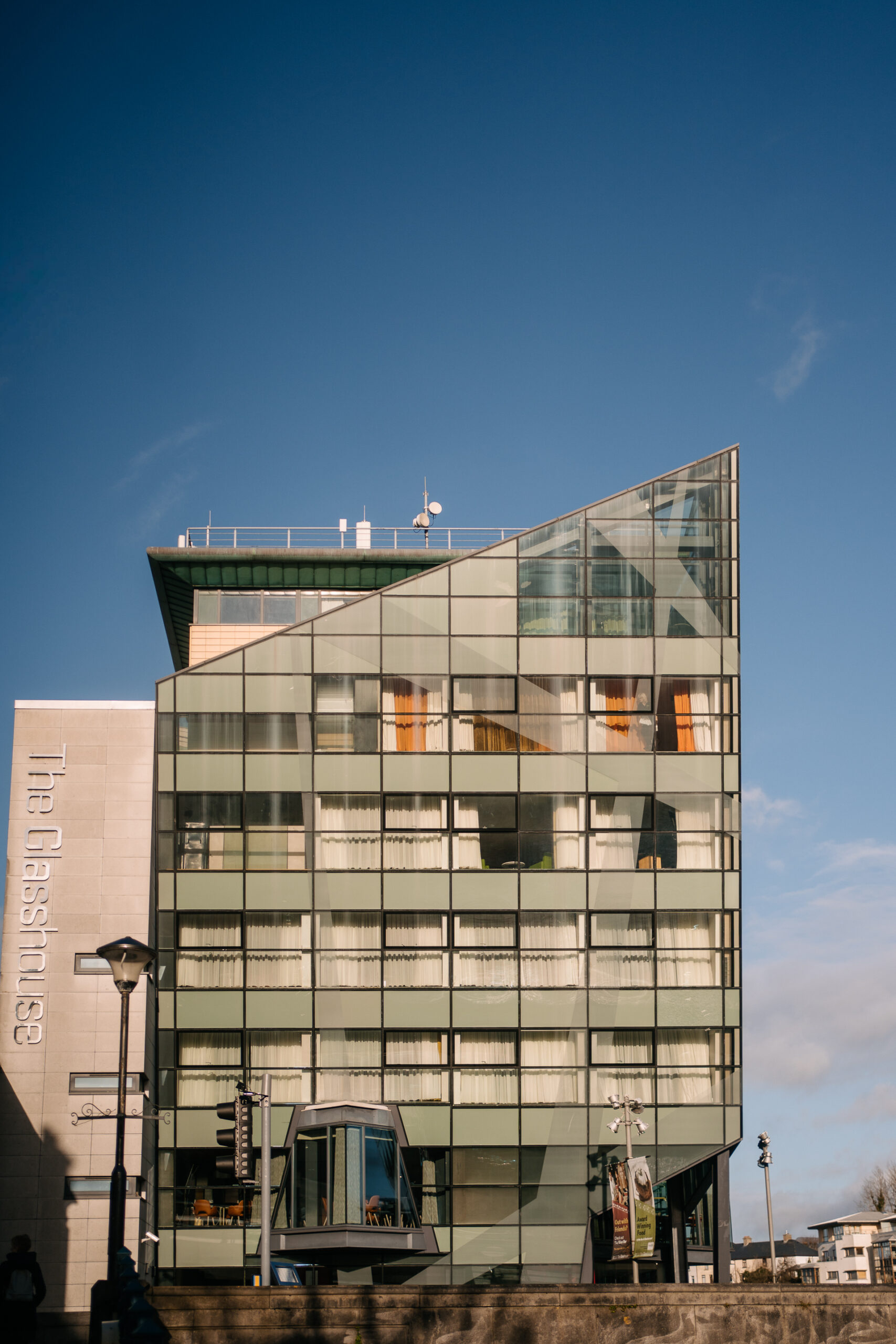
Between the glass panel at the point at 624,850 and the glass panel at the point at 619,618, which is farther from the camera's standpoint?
the glass panel at the point at 619,618

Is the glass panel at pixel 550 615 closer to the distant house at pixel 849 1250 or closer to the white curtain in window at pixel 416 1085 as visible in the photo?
the white curtain in window at pixel 416 1085

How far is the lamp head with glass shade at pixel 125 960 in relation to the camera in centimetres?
2061

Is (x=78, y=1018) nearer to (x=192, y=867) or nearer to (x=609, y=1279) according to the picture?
(x=192, y=867)

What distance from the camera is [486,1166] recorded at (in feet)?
146

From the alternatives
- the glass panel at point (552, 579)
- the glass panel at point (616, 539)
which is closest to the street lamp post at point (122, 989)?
the glass panel at point (552, 579)

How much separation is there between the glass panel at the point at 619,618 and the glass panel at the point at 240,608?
1225 centimetres

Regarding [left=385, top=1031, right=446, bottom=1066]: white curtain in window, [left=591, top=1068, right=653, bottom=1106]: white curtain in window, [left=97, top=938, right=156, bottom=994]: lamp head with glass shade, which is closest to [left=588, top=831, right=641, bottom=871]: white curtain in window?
[left=591, top=1068, right=653, bottom=1106]: white curtain in window

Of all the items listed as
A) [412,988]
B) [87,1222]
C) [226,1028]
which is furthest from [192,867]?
[87,1222]

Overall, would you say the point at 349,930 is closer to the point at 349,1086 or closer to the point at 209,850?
the point at 349,1086

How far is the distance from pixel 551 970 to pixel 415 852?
5822 mm

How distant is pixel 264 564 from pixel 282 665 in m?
8.89

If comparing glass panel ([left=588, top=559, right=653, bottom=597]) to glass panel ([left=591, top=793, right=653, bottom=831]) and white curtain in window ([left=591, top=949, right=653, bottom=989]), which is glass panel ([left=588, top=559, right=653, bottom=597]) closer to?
glass panel ([left=591, top=793, right=653, bottom=831])

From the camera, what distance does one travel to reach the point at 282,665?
155ft

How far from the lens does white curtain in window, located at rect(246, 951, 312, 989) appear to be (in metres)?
45.4
